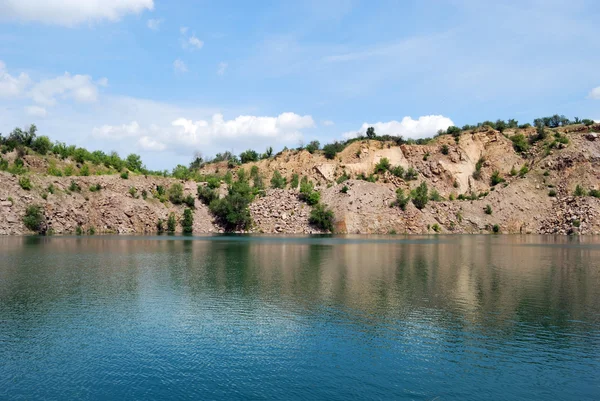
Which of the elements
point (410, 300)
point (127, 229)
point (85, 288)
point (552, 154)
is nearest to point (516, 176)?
point (552, 154)

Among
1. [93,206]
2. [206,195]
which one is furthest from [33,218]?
[206,195]

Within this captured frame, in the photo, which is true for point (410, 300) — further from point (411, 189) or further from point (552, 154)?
point (552, 154)

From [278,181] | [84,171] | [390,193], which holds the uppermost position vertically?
[84,171]

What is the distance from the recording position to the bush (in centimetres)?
8744

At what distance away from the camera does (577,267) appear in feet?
125

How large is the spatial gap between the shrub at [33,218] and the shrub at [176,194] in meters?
23.4

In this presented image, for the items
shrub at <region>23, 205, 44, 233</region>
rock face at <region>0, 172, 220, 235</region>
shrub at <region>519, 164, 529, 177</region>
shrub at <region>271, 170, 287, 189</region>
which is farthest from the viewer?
shrub at <region>519, 164, 529, 177</region>

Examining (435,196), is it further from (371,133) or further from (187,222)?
(187,222)

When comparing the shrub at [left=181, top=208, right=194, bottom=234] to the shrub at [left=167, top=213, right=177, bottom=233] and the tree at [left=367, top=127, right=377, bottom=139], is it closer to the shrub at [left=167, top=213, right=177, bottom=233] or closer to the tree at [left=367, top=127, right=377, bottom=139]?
the shrub at [left=167, top=213, right=177, bottom=233]

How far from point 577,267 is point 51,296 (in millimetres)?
37205

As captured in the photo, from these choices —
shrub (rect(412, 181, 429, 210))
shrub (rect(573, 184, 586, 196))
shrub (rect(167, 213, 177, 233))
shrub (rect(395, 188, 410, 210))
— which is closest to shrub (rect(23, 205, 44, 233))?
shrub (rect(167, 213, 177, 233))

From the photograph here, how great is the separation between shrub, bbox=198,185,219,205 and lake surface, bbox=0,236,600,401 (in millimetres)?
56732

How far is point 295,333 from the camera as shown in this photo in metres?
19.0

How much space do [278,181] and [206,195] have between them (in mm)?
16406
